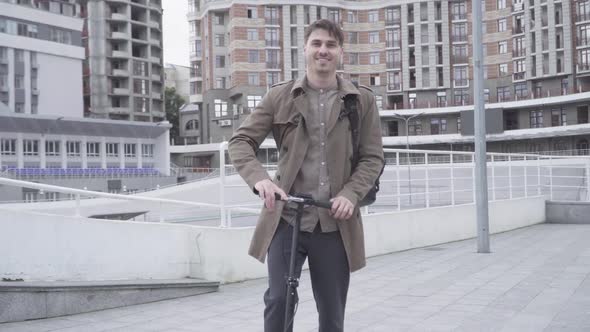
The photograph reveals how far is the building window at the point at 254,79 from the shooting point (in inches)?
2928

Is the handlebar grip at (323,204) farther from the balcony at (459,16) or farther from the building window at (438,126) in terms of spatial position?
the balcony at (459,16)

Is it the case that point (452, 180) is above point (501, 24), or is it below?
below

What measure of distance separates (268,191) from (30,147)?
178ft

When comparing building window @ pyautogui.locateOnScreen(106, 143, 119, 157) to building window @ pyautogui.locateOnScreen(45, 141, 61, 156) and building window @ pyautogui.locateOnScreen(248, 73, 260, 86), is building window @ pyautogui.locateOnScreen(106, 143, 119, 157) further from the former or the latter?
building window @ pyautogui.locateOnScreen(248, 73, 260, 86)

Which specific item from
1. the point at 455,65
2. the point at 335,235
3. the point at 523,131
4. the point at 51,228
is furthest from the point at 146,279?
the point at 455,65

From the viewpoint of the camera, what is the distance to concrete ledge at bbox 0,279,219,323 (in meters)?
5.70

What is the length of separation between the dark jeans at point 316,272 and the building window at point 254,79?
72.1 m

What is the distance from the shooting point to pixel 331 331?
3223mm

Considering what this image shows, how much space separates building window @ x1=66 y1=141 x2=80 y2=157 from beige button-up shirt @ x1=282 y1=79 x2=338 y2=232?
2189 inches

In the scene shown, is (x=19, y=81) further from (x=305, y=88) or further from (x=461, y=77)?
(x=305, y=88)

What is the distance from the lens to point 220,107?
78125 mm

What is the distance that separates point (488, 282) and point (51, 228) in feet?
16.3

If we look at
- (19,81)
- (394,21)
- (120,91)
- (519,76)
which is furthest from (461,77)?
(19,81)

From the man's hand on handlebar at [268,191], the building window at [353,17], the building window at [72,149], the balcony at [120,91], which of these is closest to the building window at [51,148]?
the building window at [72,149]
